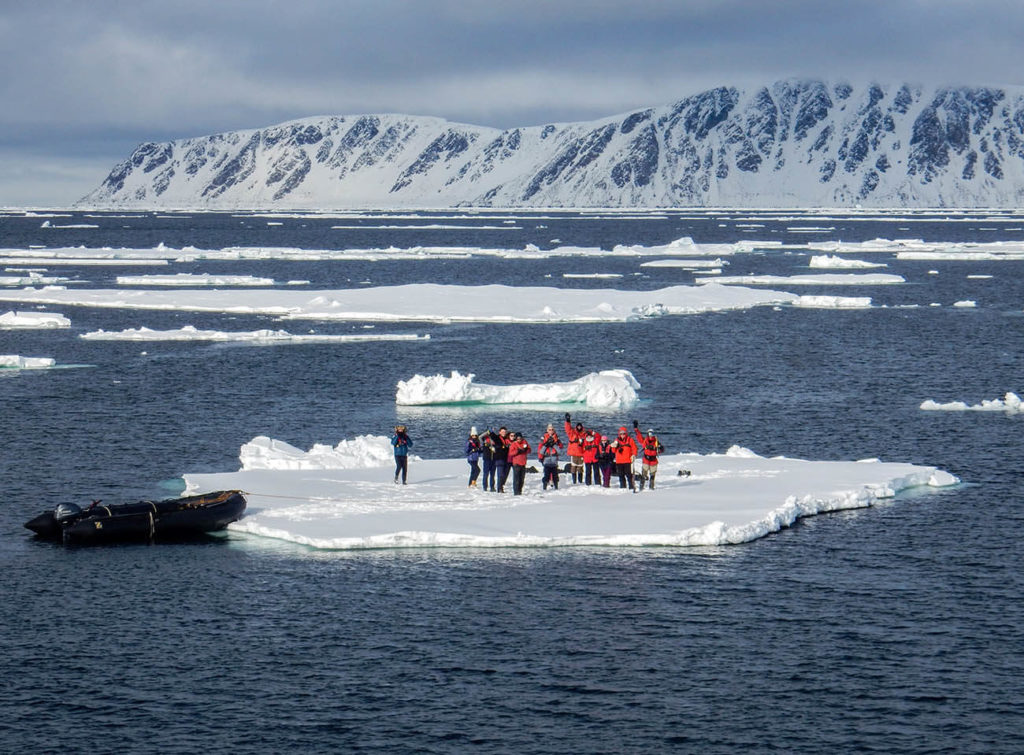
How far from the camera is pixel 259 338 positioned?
232 feet

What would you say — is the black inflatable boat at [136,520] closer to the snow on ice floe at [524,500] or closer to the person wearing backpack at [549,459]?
the snow on ice floe at [524,500]

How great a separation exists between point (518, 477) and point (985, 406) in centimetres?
2197

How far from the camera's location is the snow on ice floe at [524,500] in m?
30.3

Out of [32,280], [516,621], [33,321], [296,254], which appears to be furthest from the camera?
[296,254]

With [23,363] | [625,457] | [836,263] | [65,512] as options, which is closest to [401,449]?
[625,457]

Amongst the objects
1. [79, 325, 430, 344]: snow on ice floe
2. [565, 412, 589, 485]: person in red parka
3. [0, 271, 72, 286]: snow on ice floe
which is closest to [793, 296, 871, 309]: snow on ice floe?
[79, 325, 430, 344]: snow on ice floe

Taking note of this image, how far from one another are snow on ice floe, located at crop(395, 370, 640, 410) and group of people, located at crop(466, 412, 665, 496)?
13539mm

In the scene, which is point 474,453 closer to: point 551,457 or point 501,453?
point 501,453

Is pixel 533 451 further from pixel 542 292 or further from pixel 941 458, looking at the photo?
pixel 542 292

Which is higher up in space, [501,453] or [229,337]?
[229,337]

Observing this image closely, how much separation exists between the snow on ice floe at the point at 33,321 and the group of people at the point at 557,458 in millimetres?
48089

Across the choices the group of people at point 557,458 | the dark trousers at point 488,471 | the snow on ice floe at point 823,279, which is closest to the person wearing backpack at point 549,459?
the group of people at point 557,458

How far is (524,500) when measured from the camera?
3338cm

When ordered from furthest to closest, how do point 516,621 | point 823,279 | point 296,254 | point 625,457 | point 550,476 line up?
point 296,254 < point 823,279 < point 550,476 < point 625,457 < point 516,621
